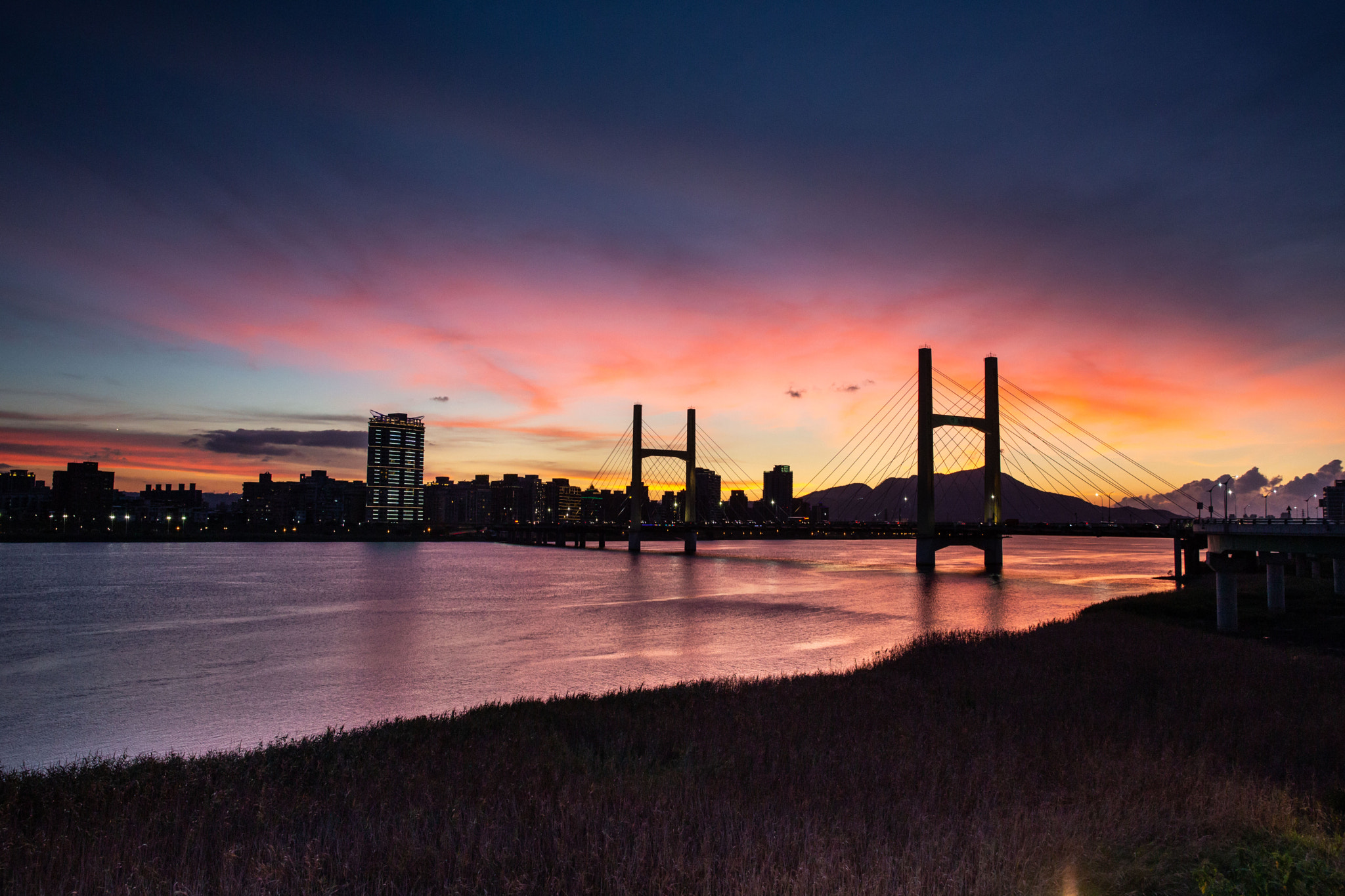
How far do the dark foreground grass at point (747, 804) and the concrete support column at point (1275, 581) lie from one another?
87.8 feet

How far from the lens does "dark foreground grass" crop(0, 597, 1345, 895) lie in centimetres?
668

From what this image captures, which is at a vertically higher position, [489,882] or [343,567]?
[489,882]

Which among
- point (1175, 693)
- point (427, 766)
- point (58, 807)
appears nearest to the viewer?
point (58, 807)

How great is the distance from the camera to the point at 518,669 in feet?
100

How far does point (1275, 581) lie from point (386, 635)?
46.1 m

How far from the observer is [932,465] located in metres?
91.8

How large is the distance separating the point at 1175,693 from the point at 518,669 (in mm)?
22106

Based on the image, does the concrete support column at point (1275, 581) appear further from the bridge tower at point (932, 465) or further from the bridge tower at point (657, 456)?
the bridge tower at point (657, 456)

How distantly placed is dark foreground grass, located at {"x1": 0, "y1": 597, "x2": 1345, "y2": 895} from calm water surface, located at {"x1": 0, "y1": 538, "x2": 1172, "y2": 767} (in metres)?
9.47

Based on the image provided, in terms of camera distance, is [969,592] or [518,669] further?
[969,592]

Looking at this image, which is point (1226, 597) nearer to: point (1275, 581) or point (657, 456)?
point (1275, 581)

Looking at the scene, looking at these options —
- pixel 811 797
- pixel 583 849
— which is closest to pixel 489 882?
pixel 583 849

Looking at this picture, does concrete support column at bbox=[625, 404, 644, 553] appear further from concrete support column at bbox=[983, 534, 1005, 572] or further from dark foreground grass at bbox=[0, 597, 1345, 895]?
dark foreground grass at bbox=[0, 597, 1345, 895]

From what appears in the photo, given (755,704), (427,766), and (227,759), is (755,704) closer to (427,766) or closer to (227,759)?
(427,766)
